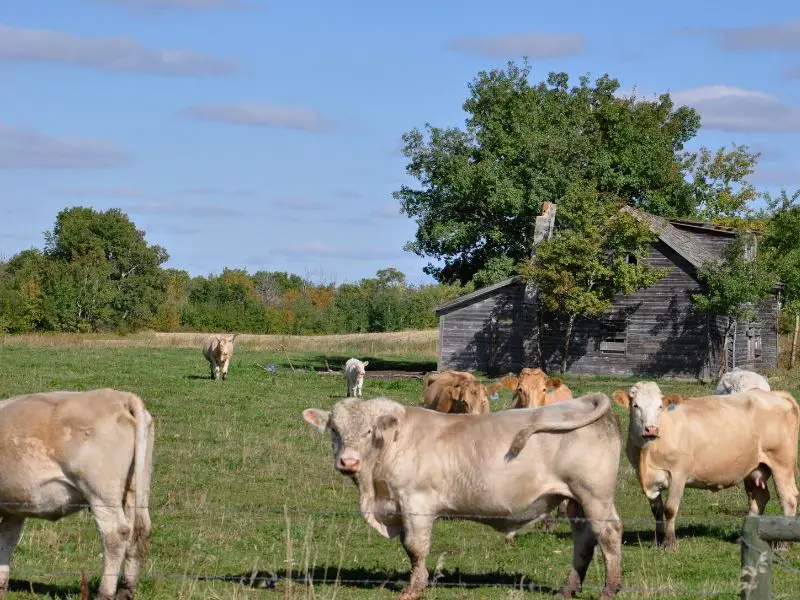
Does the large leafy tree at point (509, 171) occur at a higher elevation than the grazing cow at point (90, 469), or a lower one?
higher

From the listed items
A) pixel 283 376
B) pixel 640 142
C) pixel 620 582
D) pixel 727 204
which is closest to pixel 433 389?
pixel 620 582

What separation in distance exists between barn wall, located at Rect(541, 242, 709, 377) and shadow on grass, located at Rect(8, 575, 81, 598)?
36.2 meters

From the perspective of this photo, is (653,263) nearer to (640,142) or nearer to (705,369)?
(705,369)

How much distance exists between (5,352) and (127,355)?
448cm

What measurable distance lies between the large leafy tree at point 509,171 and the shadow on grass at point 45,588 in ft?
128

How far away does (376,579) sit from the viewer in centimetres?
1039

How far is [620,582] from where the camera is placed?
31.4 feet

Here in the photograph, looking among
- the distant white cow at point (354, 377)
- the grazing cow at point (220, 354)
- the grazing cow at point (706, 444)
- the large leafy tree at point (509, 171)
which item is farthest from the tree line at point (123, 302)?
the grazing cow at point (706, 444)

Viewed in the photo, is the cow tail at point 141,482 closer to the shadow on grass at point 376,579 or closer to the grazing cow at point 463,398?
the shadow on grass at point 376,579

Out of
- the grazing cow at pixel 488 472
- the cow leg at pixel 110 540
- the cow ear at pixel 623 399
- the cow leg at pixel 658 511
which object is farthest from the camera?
the cow ear at pixel 623 399

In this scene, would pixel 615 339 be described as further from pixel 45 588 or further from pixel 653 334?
pixel 45 588

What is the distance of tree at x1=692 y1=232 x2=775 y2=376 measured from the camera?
41.3m

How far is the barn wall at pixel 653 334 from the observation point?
43812 millimetres

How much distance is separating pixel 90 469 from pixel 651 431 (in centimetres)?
583
